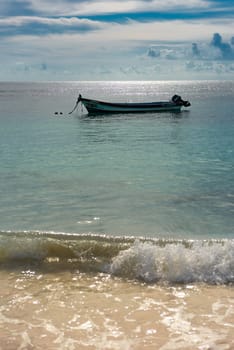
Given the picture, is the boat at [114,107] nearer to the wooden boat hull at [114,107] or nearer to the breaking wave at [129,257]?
the wooden boat hull at [114,107]

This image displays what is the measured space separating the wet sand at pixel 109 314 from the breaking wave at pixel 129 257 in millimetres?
364

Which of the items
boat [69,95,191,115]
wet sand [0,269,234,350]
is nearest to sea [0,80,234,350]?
wet sand [0,269,234,350]

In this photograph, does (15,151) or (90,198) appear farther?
(15,151)

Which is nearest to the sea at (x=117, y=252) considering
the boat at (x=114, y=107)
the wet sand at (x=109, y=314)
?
the wet sand at (x=109, y=314)

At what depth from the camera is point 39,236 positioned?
414 inches

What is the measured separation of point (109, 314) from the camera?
262 inches

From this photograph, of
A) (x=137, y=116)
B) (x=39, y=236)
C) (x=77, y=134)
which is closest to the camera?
(x=39, y=236)

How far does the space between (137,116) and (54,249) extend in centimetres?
4309

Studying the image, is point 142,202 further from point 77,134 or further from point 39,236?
point 77,134

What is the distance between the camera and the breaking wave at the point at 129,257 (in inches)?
322

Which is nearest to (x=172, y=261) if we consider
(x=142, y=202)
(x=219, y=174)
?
(x=142, y=202)

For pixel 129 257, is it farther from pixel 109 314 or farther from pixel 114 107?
pixel 114 107

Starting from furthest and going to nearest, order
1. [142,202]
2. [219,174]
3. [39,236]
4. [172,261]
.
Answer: [219,174]
[142,202]
[39,236]
[172,261]

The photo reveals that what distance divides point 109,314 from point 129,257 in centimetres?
220
